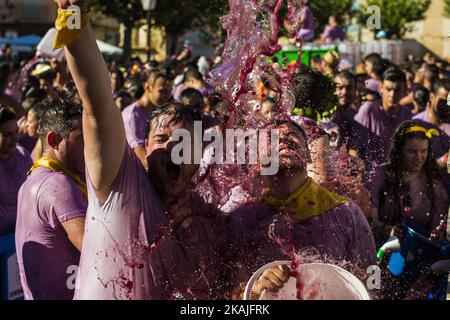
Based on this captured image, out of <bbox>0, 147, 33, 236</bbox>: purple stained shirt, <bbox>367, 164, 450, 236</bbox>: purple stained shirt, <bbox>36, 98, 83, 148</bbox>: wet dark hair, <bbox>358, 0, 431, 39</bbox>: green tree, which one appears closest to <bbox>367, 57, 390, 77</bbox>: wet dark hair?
<bbox>367, 164, 450, 236</bbox>: purple stained shirt

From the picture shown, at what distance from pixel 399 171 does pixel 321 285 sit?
2524 mm

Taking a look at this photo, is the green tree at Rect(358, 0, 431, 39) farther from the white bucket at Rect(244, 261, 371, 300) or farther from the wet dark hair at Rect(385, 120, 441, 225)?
the white bucket at Rect(244, 261, 371, 300)

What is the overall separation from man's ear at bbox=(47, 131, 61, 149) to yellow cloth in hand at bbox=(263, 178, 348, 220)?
101 centimetres

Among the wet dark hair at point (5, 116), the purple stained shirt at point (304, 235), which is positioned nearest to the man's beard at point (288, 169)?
the purple stained shirt at point (304, 235)

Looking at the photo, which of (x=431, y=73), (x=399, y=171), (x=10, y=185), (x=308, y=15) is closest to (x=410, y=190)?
(x=399, y=171)

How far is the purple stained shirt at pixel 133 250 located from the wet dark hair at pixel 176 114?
0.70ft

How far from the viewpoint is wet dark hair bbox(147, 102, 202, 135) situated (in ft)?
7.73

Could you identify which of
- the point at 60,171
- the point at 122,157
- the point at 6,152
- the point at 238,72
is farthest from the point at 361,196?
the point at 6,152

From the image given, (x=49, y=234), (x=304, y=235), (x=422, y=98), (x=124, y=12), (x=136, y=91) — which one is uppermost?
(x=304, y=235)

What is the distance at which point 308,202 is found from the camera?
107 inches

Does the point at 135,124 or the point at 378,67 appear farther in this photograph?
the point at 378,67

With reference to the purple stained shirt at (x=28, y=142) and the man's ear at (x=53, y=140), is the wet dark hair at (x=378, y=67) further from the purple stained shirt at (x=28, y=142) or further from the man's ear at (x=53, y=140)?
the man's ear at (x=53, y=140)

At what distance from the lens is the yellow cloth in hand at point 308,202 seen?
2676mm

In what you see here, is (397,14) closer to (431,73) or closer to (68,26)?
(431,73)
